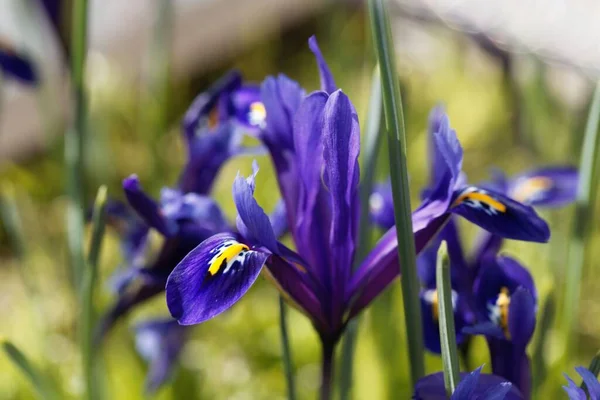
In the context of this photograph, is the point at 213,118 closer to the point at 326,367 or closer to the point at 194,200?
the point at 194,200

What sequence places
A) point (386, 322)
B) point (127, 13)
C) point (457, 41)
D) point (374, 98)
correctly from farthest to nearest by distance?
1. point (127, 13)
2. point (457, 41)
3. point (386, 322)
4. point (374, 98)

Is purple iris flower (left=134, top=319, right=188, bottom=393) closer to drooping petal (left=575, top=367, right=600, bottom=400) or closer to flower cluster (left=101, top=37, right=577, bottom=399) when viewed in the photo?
flower cluster (left=101, top=37, right=577, bottom=399)

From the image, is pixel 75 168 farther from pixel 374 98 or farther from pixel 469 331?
Answer: pixel 469 331

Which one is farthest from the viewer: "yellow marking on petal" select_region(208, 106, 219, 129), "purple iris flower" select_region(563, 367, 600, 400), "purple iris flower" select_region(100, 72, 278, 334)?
"yellow marking on petal" select_region(208, 106, 219, 129)

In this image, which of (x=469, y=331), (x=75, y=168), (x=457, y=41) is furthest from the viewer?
(x=457, y=41)

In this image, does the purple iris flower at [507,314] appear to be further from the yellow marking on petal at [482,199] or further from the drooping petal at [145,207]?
the drooping petal at [145,207]

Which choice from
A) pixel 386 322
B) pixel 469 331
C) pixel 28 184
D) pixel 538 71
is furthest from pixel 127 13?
pixel 469 331

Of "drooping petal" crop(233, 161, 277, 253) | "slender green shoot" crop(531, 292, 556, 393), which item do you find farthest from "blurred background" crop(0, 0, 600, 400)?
"drooping petal" crop(233, 161, 277, 253)

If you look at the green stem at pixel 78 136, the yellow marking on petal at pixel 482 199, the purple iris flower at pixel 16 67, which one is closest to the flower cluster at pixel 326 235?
the yellow marking on petal at pixel 482 199

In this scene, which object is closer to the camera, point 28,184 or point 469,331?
point 469,331
